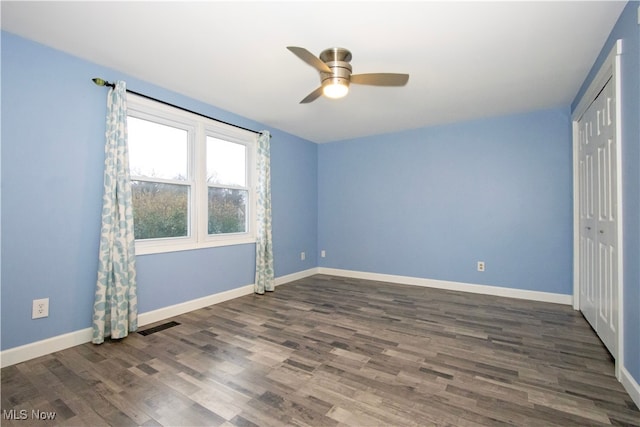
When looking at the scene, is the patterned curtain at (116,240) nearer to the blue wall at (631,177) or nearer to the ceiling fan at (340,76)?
the ceiling fan at (340,76)

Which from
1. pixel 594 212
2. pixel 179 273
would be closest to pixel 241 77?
pixel 179 273

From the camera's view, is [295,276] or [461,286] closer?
[461,286]

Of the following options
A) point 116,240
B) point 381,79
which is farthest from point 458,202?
point 116,240

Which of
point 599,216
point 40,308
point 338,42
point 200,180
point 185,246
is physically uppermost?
point 338,42

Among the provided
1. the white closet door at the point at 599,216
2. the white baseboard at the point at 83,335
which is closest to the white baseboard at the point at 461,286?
the white closet door at the point at 599,216

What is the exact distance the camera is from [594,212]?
2660 millimetres

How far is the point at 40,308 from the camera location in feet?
7.32

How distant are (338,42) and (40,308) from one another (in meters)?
2.99

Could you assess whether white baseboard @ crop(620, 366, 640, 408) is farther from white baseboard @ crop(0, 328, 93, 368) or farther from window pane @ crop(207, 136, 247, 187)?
window pane @ crop(207, 136, 247, 187)

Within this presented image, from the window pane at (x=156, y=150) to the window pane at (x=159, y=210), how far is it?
132mm

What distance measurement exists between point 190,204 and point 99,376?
183 centimetres

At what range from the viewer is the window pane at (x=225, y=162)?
3607 millimetres

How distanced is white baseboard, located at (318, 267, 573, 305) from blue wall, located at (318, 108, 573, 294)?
0.07 m

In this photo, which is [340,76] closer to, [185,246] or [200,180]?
[200,180]
